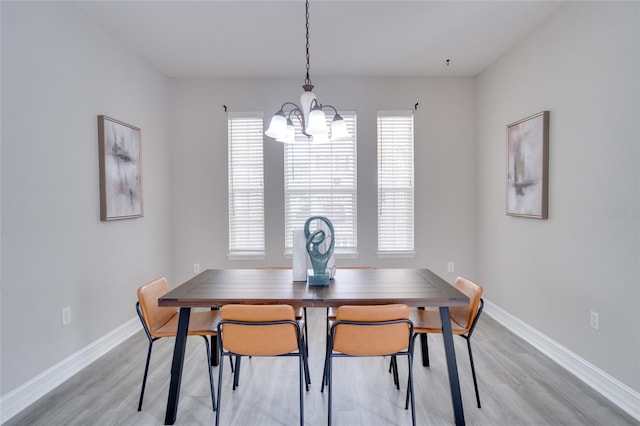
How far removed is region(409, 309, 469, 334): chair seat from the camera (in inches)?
81.2

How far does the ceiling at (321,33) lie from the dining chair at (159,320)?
228cm

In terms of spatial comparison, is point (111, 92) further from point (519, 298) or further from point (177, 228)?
point (519, 298)

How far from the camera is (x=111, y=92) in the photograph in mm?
2943

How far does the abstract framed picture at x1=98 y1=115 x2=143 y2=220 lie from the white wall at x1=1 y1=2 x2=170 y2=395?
0.07 meters

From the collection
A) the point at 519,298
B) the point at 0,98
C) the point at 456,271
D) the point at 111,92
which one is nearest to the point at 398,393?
the point at 519,298

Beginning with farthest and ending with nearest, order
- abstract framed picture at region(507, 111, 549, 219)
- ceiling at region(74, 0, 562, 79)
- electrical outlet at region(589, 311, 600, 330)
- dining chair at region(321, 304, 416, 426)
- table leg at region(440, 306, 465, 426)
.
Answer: abstract framed picture at region(507, 111, 549, 219)
ceiling at region(74, 0, 562, 79)
electrical outlet at region(589, 311, 600, 330)
table leg at region(440, 306, 465, 426)
dining chair at region(321, 304, 416, 426)

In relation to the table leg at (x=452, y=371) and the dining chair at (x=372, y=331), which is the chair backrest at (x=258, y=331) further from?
the table leg at (x=452, y=371)

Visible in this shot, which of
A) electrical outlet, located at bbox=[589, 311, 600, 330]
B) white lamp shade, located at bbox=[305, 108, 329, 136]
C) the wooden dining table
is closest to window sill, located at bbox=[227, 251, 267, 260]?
the wooden dining table

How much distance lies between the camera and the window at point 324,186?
13.1 ft

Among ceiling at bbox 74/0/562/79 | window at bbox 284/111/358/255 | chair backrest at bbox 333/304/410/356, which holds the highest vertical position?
ceiling at bbox 74/0/562/79

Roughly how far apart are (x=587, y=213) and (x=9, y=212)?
4024 mm

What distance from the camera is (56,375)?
229 centimetres

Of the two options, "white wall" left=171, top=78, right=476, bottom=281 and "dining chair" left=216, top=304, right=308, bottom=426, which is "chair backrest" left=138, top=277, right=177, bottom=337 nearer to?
"dining chair" left=216, top=304, right=308, bottom=426

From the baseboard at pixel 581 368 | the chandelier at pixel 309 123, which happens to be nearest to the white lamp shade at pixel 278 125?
the chandelier at pixel 309 123
